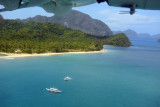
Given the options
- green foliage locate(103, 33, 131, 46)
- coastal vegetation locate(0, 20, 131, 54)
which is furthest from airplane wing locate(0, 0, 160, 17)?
green foliage locate(103, 33, 131, 46)

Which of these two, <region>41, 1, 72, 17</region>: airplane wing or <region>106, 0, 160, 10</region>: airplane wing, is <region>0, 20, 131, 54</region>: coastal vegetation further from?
<region>106, 0, 160, 10</region>: airplane wing

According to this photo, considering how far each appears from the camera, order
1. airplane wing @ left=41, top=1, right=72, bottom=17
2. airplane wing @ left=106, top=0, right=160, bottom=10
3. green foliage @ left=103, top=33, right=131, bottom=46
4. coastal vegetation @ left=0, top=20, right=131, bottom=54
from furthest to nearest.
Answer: green foliage @ left=103, top=33, right=131, bottom=46, coastal vegetation @ left=0, top=20, right=131, bottom=54, airplane wing @ left=41, top=1, right=72, bottom=17, airplane wing @ left=106, top=0, right=160, bottom=10

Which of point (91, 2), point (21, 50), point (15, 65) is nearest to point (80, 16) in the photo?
point (21, 50)

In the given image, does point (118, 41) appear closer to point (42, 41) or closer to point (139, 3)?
point (42, 41)

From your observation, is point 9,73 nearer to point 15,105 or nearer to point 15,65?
point 15,65

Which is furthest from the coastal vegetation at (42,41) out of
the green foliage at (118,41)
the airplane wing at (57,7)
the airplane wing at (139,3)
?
the airplane wing at (139,3)

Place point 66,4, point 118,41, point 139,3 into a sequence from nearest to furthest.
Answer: point 139,3 → point 66,4 → point 118,41

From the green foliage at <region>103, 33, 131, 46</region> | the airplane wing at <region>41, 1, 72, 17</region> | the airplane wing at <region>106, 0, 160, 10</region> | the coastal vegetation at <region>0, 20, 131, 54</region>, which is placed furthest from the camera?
the green foliage at <region>103, 33, 131, 46</region>

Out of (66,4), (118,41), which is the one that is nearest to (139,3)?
(66,4)

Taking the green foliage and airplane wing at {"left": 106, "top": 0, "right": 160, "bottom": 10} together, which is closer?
airplane wing at {"left": 106, "top": 0, "right": 160, "bottom": 10}
